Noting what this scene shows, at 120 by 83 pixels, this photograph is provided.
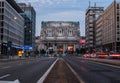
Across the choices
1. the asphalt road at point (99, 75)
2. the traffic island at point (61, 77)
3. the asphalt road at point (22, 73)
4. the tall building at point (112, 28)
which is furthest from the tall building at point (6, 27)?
the traffic island at point (61, 77)

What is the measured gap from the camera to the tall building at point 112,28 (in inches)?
6278

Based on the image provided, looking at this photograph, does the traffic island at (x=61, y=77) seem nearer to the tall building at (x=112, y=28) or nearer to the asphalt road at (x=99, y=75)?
the asphalt road at (x=99, y=75)

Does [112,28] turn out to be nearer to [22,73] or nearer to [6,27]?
[6,27]

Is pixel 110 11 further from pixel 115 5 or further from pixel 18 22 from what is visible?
pixel 18 22

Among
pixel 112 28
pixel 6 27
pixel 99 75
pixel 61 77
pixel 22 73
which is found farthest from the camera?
pixel 112 28

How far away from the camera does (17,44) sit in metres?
174

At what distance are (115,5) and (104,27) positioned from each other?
3483 centimetres

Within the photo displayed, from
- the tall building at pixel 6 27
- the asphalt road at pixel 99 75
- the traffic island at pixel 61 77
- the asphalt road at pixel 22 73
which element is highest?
the tall building at pixel 6 27

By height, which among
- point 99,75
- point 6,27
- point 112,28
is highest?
point 112,28

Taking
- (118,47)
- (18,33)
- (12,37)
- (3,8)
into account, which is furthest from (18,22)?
(118,47)

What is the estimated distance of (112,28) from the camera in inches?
6644

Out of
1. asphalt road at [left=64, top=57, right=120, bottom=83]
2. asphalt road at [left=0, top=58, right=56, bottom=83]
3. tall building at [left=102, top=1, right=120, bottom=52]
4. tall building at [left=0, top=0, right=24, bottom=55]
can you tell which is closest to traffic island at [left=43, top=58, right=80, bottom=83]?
asphalt road at [left=64, top=57, right=120, bottom=83]

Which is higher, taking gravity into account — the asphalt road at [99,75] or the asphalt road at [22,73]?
the asphalt road at [22,73]

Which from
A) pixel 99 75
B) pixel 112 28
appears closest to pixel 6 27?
pixel 112 28
